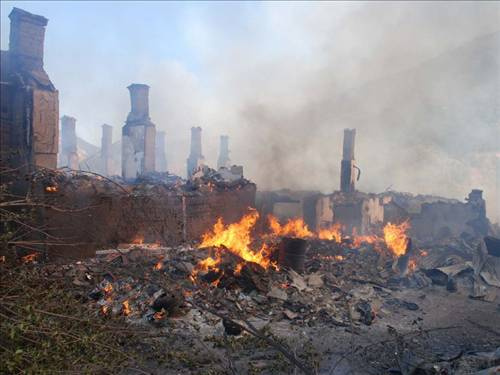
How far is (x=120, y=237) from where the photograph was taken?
10.8m

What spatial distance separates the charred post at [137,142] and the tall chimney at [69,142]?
1317 centimetres

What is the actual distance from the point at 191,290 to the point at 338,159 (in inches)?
1158

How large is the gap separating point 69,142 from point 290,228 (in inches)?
1011

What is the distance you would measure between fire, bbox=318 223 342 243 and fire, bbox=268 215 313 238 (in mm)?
543

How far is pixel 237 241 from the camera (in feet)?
39.4

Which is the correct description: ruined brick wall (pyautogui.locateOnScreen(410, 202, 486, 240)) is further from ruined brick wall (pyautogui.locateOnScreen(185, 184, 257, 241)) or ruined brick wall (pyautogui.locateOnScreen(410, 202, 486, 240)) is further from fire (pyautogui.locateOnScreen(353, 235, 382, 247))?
ruined brick wall (pyautogui.locateOnScreen(185, 184, 257, 241))

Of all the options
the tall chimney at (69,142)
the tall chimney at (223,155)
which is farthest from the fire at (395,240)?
the tall chimney at (69,142)

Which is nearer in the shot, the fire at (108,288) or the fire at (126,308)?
the fire at (126,308)

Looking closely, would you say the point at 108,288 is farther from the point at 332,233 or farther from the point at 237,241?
the point at 332,233

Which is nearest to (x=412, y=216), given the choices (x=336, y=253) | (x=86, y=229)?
(x=336, y=253)

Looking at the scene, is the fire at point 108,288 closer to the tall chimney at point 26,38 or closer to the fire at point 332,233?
the tall chimney at point 26,38

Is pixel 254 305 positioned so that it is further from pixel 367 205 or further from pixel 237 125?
pixel 237 125

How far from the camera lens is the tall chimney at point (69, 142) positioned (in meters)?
34.2

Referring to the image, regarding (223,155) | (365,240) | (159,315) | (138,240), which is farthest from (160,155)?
(159,315)
